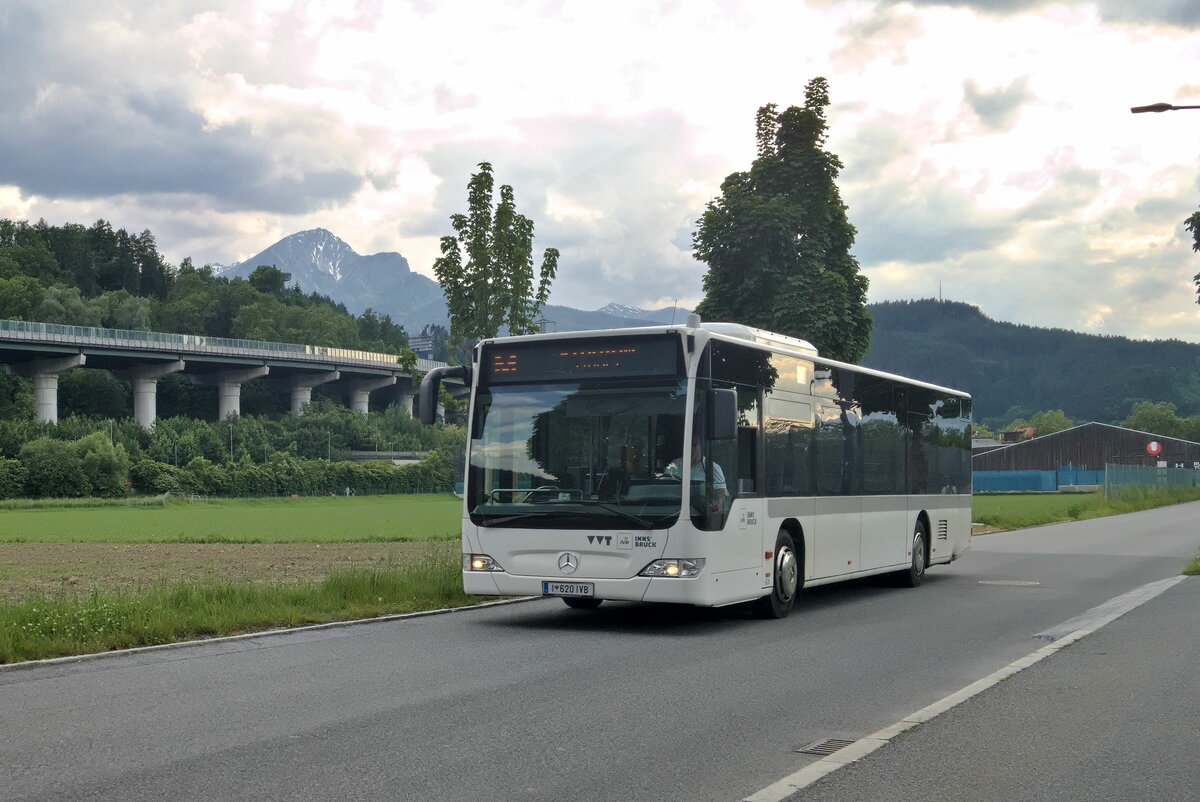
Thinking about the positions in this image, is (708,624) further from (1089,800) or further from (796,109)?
(796,109)

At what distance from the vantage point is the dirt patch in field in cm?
2209

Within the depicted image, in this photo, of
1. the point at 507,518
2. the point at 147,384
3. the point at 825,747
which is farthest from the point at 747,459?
the point at 147,384

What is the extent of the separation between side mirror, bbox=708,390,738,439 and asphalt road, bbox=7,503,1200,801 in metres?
1.95

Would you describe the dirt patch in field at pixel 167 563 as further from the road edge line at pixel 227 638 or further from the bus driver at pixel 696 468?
the bus driver at pixel 696 468

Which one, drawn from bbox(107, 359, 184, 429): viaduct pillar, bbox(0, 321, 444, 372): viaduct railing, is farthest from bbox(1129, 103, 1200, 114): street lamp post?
bbox(107, 359, 184, 429): viaduct pillar

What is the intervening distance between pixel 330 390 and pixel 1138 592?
5664 inches

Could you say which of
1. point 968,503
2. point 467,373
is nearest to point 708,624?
point 467,373

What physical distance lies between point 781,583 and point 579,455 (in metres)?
2.94

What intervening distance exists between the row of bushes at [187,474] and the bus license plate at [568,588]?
254 feet

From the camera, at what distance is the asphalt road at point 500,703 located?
6.25 m

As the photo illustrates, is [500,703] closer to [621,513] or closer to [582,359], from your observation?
[621,513]

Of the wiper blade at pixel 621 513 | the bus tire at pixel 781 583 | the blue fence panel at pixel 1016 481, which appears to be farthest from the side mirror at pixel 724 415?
the blue fence panel at pixel 1016 481

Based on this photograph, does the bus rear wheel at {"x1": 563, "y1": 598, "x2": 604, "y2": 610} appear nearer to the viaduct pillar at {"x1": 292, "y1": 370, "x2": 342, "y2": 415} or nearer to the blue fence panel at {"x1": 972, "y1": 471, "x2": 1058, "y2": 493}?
the blue fence panel at {"x1": 972, "y1": 471, "x2": 1058, "y2": 493}

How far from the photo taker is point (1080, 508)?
51.8 meters
